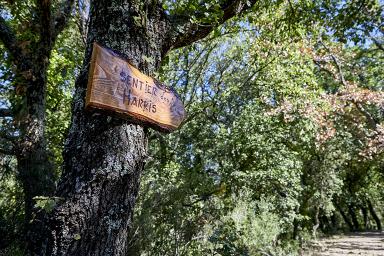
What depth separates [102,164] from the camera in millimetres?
1952

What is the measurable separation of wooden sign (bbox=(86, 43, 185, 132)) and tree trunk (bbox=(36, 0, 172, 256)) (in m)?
0.09

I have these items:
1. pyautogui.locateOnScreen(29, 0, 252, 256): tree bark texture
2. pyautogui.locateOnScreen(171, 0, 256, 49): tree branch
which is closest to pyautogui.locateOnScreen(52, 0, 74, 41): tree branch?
pyautogui.locateOnScreen(171, 0, 256, 49): tree branch

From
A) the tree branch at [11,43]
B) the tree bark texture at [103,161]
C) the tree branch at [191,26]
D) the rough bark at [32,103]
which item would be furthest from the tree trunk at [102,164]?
the tree branch at [11,43]

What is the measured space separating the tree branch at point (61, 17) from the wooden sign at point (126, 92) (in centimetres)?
391

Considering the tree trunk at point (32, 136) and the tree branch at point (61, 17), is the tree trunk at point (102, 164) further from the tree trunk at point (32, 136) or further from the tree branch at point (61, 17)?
the tree branch at point (61, 17)

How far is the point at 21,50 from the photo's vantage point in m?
5.28

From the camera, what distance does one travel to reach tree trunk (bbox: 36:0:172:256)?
186cm

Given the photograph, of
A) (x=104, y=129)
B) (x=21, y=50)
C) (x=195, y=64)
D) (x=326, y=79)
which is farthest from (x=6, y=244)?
(x=326, y=79)

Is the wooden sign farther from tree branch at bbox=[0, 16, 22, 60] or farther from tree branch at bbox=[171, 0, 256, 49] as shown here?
tree branch at bbox=[0, 16, 22, 60]

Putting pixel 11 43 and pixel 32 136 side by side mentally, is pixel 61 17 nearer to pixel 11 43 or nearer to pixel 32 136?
pixel 11 43

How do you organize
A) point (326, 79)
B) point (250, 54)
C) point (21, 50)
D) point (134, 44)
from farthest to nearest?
point (326, 79)
point (250, 54)
point (21, 50)
point (134, 44)

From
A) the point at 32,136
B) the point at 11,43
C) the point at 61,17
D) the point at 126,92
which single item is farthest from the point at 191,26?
the point at 61,17

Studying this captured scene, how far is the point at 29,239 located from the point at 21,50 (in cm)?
281

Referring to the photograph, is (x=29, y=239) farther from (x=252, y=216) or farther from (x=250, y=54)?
(x=250, y=54)
